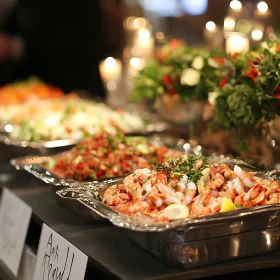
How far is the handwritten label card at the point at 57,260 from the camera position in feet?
4.92

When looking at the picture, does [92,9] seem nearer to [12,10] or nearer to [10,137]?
[12,10]

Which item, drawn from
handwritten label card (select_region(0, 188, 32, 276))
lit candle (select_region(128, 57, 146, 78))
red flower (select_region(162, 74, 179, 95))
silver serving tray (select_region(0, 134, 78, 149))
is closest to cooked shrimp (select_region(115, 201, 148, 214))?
handwritten label card (select_region(0, 188, 32, 276))

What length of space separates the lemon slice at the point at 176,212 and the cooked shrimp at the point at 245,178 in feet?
0.61

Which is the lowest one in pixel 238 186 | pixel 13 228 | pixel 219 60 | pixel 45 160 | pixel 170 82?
pixel 13 228

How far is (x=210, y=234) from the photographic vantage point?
139cm

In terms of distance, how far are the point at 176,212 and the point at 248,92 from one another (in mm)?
677

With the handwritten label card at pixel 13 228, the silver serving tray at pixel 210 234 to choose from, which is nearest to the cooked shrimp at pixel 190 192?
the silver serving tray at pixel 210 234

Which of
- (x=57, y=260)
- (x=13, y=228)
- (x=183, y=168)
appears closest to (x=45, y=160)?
(x=13, y=228)

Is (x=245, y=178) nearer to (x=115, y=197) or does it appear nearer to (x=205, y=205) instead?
(x=205, y=205)

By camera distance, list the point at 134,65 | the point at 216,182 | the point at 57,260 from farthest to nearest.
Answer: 1. the point at 134,65
2. the point at 57,260
3. the point at 216,182

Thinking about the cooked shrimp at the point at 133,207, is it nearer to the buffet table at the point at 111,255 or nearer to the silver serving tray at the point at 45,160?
the buffet table at the point at 111,255

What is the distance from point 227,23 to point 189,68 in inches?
12.3

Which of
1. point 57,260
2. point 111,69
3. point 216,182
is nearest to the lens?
point 216,182

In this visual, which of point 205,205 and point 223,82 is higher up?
point 223,82
